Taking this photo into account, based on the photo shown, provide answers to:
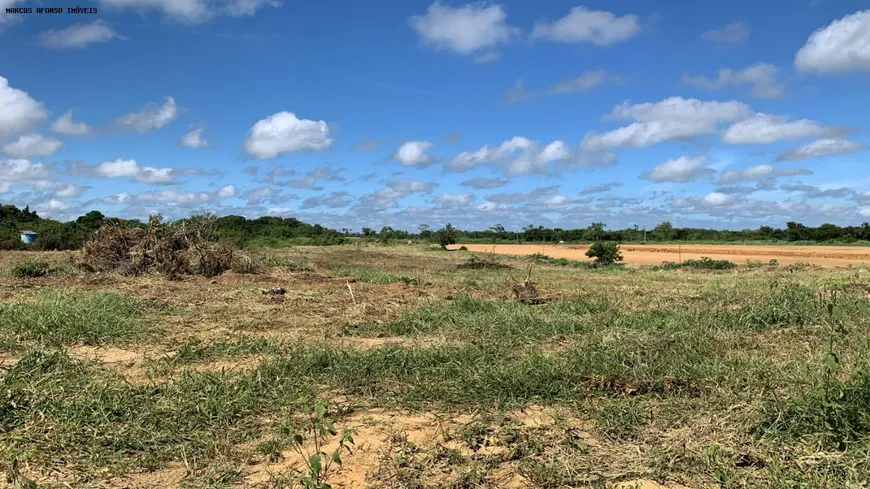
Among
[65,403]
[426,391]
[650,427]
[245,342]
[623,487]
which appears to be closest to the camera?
[623,487]

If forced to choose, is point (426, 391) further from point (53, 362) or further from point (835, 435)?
point (53, 362)

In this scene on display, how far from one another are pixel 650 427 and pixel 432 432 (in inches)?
57.9

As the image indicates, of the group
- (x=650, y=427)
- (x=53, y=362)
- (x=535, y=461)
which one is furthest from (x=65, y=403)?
(x=650, y=427)

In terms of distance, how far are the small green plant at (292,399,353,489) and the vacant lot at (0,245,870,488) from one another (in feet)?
0.12

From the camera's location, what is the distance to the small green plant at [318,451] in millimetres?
2850

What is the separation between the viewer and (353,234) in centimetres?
5816

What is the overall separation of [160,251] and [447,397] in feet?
39.9

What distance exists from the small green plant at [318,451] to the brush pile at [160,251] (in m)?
11.3

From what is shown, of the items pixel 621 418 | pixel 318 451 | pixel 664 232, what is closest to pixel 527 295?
pixel 621 418

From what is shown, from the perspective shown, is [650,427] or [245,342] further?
[245,342]

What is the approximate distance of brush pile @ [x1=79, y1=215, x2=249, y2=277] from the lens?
14.4 meters

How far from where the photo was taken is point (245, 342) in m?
6.59

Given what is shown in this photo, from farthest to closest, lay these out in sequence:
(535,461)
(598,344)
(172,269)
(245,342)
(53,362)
→ 1. (172,269)
2. (245,342)
3. (598,344)
4. (53,362)
5. (535,461)

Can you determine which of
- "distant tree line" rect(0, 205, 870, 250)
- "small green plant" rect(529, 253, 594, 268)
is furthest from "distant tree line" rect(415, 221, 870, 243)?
"small green plant" rect(529, 253, 594, 268)
